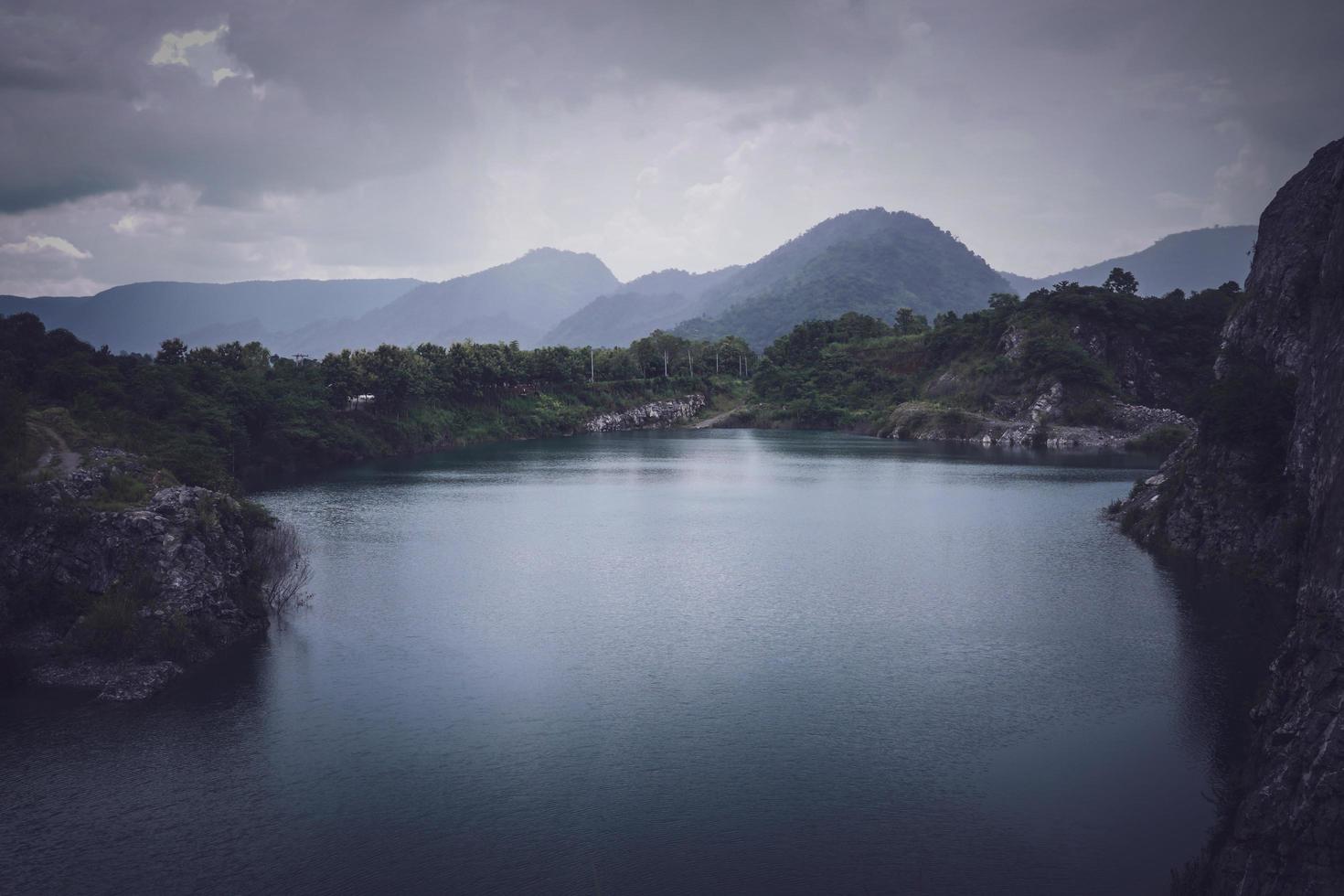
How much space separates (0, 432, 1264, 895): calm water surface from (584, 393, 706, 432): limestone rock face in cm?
9049

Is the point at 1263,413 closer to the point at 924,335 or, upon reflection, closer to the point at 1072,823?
the point at 1072,823

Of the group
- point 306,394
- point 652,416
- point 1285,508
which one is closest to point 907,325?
point 652,416

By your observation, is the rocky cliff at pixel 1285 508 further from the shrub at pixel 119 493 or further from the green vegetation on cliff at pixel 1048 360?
the green vegetation on cliff at pixel 1048 360

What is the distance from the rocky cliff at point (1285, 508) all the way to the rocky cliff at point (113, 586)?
27.2 metres

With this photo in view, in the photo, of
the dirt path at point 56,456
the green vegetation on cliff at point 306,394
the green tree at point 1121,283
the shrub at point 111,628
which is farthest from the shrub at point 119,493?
the green tree at point 1121,283

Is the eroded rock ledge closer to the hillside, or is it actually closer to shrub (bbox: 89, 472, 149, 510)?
the hillside

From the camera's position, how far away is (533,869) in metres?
15.9

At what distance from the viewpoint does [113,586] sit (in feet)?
87.0

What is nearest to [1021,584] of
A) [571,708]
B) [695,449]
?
[571,708]

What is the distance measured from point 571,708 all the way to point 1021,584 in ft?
72.2

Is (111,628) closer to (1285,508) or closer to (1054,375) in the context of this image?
(1285,508)

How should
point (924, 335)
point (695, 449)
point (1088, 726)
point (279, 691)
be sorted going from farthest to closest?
1. point (924, 335)
2. point (695, 449)
3. point (279, 691)
4. point (1088, 726)

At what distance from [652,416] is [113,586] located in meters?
114

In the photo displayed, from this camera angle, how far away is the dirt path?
29014 mm
